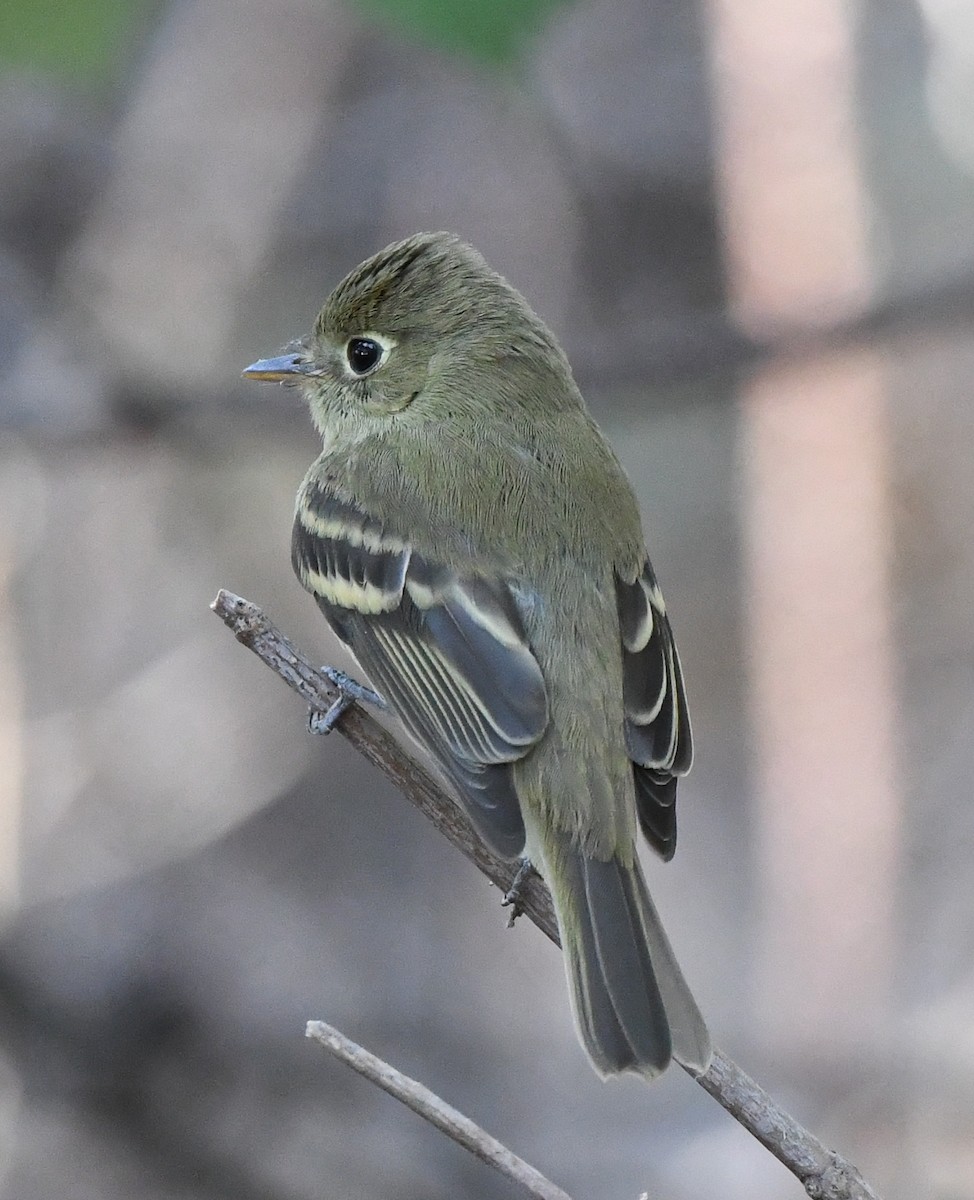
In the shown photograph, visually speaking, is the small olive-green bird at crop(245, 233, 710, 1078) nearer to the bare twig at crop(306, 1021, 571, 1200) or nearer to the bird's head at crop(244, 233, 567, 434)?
the bird's head at crop(244, 233, 567, 434)

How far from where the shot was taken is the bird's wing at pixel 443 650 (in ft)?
9.23

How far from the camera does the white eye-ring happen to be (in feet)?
11.6

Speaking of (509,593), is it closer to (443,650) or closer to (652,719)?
(443,650)

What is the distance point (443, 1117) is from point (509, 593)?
1.16 meters

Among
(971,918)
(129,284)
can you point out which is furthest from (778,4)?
(971,918)

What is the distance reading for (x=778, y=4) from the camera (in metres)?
5.74

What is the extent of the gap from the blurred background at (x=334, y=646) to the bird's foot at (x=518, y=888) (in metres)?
1.79

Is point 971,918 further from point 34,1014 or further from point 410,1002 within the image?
point 34,1014

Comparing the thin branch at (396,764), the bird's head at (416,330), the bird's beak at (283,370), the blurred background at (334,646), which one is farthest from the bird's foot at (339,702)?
the blurred background at (334,646)

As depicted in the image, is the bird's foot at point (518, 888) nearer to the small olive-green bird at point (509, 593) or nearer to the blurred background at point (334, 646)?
the small olive-green bird at point (509, 593)

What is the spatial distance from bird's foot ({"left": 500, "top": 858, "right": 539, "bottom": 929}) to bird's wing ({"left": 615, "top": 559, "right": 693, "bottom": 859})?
227 millimetres

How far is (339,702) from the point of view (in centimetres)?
284

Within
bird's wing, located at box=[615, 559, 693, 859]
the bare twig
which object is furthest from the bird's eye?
the bare twig

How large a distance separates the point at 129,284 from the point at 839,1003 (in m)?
3.40
